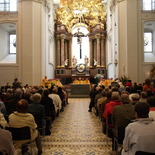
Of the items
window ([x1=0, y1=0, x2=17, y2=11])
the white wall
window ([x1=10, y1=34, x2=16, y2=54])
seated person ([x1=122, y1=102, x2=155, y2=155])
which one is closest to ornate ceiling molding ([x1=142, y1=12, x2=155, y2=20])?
window ([x1=0, y1=0, x2=17, y2=11])

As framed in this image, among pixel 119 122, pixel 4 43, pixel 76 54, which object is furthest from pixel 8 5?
pixel 119 122

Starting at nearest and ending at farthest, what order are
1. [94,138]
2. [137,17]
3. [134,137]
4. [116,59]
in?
[134,137], [94,138], [137,17], [116,59]

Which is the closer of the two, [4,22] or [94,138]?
[94,138]

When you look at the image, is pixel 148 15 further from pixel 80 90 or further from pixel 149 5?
pixel 80 90

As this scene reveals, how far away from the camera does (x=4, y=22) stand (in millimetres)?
18672

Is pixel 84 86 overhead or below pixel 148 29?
below

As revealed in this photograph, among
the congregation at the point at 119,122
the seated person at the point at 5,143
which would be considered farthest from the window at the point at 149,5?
the seated person at the point at 5,143

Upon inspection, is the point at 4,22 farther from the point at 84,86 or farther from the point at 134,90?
the point at 134,90

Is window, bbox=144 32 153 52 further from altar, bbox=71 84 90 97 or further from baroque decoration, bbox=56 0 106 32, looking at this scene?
altar, bbox=71 84 90 97

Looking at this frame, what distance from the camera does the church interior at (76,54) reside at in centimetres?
687

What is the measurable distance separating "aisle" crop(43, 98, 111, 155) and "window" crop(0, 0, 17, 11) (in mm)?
13686

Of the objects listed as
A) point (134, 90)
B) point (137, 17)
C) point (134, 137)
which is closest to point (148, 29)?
point (137, 17)

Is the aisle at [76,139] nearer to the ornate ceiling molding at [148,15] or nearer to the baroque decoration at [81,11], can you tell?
the ornate ceiling molding at [148,15]

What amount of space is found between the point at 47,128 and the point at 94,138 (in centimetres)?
137
